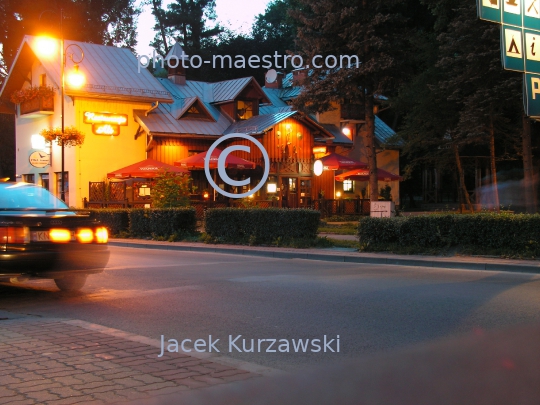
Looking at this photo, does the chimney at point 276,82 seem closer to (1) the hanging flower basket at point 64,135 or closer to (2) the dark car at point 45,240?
(1) the hanging flower basket at point 64,135

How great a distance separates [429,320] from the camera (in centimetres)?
821

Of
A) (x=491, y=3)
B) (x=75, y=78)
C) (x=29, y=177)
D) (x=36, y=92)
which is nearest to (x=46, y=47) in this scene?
(x=36, y=92)

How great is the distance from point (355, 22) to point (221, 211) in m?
13.9

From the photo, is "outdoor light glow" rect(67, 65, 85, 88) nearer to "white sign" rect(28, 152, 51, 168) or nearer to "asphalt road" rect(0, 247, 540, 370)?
"white sign" rect(28, 152, 51, 168)

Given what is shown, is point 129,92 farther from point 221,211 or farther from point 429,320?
point 429,320

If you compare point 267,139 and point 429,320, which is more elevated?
point 267,139

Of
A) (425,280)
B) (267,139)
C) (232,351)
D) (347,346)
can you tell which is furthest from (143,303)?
(267,139)

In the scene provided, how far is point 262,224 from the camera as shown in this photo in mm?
19703

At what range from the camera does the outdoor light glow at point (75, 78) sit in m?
30.5

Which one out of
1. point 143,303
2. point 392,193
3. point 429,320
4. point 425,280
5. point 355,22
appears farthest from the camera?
point 392,193

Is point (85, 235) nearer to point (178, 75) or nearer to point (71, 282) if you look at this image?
point (71, 282)

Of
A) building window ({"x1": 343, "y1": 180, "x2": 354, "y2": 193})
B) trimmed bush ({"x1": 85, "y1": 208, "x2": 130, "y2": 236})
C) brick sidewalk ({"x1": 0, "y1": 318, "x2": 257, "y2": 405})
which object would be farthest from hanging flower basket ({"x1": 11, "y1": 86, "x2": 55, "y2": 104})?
brick sidewalk ({"x1": 0, "y1": 318, "x2": 257, "y2": 405})

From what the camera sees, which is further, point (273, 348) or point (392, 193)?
point (392, 193)

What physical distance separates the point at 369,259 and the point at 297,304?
684 cm
